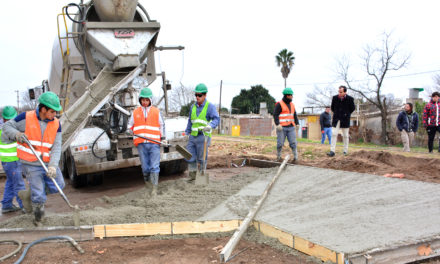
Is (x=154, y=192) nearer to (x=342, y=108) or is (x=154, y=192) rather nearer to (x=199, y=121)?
(x=199, y=121)

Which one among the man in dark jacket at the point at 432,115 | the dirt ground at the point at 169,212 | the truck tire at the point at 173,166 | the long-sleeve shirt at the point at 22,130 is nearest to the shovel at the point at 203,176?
the dirt ground at the point at 169,212

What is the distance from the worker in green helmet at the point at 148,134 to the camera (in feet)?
18.9

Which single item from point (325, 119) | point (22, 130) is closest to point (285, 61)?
point (325, 119)

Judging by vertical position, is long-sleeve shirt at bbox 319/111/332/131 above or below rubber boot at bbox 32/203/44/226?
above

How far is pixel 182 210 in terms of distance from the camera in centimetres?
454

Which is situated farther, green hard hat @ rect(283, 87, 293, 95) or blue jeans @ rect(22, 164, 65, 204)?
green hard hat @ rect(283, 87, 293, 95)

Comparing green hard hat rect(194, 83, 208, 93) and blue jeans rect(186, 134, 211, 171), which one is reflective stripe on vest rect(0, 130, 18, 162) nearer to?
blue jeans rect(186, 134, 211, 171)

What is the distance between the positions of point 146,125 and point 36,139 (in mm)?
1794

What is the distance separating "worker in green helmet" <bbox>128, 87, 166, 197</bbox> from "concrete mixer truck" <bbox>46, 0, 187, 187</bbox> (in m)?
0.93

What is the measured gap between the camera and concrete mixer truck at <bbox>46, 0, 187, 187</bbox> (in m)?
6.48

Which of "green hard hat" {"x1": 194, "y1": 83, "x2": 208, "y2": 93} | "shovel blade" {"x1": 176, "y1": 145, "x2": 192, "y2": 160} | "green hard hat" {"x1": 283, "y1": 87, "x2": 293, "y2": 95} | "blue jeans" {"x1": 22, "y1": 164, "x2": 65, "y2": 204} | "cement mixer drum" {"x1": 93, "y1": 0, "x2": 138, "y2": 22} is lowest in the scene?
"blue jeans" {"x1": 22, "y1": 164, "x2": 65, "y2": 204}

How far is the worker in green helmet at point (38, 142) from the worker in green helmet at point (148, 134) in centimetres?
148

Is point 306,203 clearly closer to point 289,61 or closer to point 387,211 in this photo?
point 387,211

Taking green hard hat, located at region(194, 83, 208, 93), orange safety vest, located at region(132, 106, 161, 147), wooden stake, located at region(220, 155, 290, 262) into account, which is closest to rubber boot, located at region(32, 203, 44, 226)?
orange safety vest, located at region(132, 106, 161, 147)
